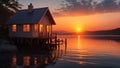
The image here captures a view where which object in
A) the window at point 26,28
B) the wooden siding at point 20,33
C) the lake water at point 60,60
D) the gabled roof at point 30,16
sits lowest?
the lake water at point 60,60

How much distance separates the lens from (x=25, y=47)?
45.6 m

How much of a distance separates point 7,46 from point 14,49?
1.92 meters

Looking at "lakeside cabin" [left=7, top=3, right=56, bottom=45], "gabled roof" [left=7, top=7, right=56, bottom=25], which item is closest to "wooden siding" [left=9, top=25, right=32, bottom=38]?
"lakeside cabin" [left=7, top=3, right=56, bottom=45]

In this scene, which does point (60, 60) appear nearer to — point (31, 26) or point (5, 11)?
point (31, 26)

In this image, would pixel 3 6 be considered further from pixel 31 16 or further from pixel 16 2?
pixel 31 16

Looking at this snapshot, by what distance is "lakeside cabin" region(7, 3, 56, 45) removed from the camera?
4431cm

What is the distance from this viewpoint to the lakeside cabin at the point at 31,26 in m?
44.3

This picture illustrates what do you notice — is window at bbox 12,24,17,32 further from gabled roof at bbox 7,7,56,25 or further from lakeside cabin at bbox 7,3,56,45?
gabled roof at bbox 7,7,56,25

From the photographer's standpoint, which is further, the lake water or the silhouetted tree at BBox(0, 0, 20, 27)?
the silhouetted tree at BBox(0, 0, 20, 27)

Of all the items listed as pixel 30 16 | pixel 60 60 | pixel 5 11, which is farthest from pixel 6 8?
pixel 60 60

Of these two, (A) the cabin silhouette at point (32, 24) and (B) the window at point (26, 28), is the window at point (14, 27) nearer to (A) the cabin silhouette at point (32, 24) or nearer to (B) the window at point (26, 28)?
(A) the cabin silhouette at point (32, 24)

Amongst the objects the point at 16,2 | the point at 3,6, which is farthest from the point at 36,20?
the point at 16,2

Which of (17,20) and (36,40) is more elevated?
(17,20)

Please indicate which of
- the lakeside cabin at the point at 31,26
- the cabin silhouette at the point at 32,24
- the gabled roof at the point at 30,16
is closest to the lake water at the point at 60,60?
the lakeside cabin at the point at 31,26
